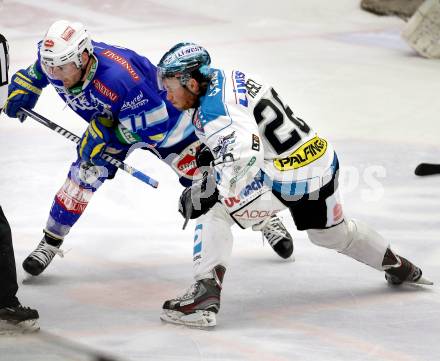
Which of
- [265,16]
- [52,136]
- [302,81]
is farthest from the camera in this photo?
[265,16]

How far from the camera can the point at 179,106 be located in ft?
11.7

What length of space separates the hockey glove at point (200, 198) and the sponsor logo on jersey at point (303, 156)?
25cm

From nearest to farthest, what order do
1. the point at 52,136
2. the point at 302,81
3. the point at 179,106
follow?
the point at 179,106 → the point at 52,136 → the point at 302,81

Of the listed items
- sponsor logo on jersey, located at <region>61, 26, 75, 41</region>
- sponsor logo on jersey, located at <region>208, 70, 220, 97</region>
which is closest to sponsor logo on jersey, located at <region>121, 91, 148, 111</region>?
sponsor logo on jersey, located at <region>61, 26, 75, 41</region>

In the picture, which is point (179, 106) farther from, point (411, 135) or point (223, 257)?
point (411, 135)

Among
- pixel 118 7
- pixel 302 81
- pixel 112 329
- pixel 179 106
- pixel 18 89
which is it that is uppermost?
pixel 179 106

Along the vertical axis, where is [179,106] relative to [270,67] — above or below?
above

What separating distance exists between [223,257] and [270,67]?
4.42m

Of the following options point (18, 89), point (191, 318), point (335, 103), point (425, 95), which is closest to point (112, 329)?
point (191, 318)

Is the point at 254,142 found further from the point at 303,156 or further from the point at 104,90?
the point at 104,90

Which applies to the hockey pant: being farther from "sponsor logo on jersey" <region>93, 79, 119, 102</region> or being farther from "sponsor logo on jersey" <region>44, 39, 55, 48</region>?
"sponsor logo on jersey" <region>44, 39, 55, 48</region>

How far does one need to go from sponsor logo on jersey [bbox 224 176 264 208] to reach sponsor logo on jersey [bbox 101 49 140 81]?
879 mm

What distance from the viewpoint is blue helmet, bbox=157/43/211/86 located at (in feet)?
11.4

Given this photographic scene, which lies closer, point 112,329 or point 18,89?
point 112,329
